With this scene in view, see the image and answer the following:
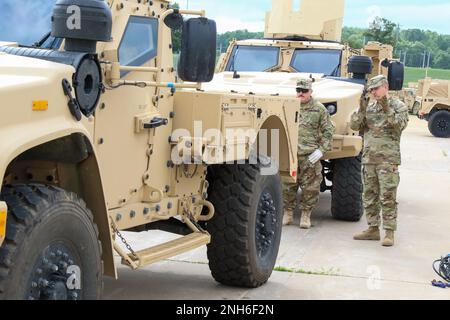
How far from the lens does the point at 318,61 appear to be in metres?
11.4

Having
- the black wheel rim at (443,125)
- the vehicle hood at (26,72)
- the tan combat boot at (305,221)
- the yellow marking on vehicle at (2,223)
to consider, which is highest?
the vehicle hood at (26,72)

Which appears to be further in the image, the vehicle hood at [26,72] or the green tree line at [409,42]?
the green tree line at [409,42]

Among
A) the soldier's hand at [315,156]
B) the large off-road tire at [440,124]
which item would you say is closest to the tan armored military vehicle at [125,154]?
the soldier's hand at [315,156]

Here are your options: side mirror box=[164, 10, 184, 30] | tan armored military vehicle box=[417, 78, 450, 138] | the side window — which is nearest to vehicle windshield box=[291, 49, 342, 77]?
the side window

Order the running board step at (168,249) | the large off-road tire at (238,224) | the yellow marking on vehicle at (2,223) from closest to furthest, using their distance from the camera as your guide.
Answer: the yellow marking on vehicle at (2,223)
the running board step at (168,249)
the large off-road tire at (238,224)

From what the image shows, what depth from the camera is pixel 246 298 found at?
6.27 meters

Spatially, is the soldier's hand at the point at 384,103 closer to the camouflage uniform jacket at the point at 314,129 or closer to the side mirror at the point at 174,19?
the camouflage uniform jacket at the point at 314,129

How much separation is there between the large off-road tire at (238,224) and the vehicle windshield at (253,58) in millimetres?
5085

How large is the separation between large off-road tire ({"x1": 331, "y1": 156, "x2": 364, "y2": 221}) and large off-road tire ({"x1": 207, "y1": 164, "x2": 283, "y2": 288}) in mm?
3603

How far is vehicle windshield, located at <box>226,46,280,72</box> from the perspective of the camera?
11492 millimetres

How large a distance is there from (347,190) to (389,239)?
57.4 inches

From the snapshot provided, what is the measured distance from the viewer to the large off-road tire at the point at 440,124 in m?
25.5
